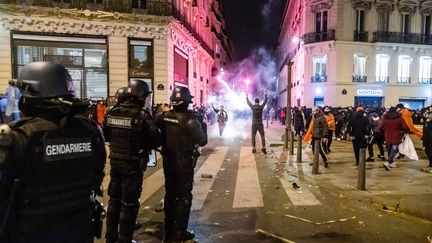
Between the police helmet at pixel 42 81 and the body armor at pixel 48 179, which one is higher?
the police helmet at pixel 42 81

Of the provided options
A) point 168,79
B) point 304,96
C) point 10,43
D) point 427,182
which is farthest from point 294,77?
point 427,182

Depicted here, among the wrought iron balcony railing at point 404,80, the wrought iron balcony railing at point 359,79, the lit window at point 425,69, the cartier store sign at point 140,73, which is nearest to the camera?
the cartier store sign at point 140,73

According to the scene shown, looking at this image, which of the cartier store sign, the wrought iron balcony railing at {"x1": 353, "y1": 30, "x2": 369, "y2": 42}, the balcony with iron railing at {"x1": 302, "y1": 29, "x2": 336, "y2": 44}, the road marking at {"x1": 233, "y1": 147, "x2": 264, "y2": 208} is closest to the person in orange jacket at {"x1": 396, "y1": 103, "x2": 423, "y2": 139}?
the road marking at {"x1": 233, "y1": 147, "x2": 264, "y2": 208}

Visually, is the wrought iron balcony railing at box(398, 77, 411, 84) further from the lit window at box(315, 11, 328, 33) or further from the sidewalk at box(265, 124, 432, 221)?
the sidewalk at box(265, 124, 432, 221)

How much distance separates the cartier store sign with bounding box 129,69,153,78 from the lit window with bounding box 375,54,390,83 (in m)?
21.6

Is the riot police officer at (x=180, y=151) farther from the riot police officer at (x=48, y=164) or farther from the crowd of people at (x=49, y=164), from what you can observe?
the riot police officer at (x=48, y=164)

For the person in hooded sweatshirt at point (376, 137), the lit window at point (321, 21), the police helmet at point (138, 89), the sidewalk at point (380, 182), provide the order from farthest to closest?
the lit window at point (321, 21), the person in hooded sweatshirt at point (376, 137), the sidewalk at point (380, 182), the police helmet at point (138, 89)

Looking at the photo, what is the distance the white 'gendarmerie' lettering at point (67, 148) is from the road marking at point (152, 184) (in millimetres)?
4760

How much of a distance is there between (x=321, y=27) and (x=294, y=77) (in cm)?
1018

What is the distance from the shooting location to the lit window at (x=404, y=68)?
34.4m

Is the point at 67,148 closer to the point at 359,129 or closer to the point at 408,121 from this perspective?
the point at 359,129

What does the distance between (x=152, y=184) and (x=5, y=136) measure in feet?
21.5

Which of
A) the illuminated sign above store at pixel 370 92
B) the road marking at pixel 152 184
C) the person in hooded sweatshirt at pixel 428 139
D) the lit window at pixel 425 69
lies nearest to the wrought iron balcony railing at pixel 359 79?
the illuminated sign above store at pixel 370 92

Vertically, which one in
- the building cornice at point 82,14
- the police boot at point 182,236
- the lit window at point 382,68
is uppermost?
the building cornice at point 82,14
